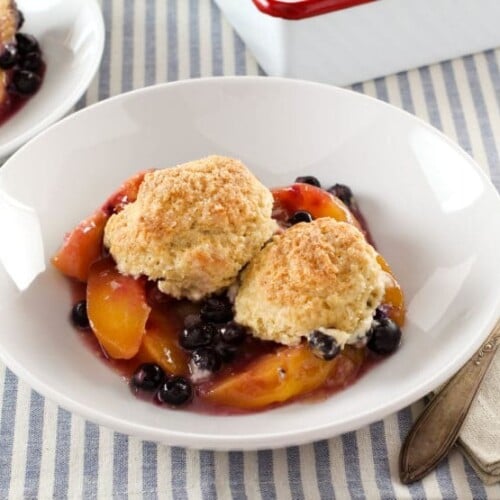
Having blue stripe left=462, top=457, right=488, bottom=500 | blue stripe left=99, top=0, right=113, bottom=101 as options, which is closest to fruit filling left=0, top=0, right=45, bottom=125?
blue stripe left=99, top=0, right=113, bottom=101

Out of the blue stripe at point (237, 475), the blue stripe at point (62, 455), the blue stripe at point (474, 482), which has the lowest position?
the blue stripe at point (474, 482)

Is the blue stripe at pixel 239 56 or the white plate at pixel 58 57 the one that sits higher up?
the white plate at pixel 58 57

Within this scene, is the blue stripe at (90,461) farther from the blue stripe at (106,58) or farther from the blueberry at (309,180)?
the blue stripe at (106,58)

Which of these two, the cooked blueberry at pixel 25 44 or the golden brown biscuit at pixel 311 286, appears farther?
the cooked blueberry at pixel 25 44

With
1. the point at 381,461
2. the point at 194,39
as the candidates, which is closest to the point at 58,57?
the point at 194,39

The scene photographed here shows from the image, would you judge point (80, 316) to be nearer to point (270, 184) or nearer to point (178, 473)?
point (178, 473)

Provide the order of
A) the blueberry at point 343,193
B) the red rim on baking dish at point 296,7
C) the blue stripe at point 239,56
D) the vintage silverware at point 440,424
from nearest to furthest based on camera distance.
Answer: the vintage silverware at point 440,424 → the blueberry at point 343,193 → the red rim on baking dish at point 296,7 → the blue stripe at point 239,56

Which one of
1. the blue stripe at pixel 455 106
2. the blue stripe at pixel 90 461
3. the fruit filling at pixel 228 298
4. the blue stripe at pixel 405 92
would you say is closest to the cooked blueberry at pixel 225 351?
the fruit filling at pixel 228 298
